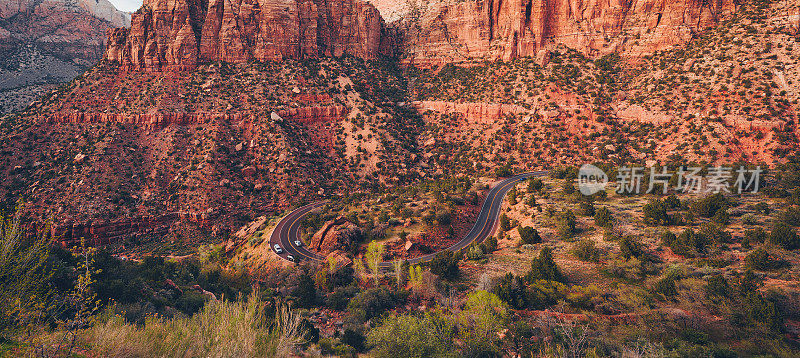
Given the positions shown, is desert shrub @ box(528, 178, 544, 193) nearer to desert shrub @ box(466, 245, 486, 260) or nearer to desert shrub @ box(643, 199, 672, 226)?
desert shrub @ box(643, 199, 672, 226)

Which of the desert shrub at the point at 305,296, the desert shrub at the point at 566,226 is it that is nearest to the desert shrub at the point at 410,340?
the desert shrub at the point at 305,296

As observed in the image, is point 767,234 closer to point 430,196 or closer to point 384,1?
point 430,196

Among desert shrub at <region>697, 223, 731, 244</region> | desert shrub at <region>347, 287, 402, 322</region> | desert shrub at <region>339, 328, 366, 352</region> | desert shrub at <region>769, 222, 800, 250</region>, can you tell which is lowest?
desert shrub at <region>347, 287, 402, 322</region>

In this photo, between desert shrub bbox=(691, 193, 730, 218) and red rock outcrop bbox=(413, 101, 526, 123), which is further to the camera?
red rock outcrop bbox=(413, 101, 526, 123)

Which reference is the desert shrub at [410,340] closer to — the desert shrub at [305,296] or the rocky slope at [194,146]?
the desert shrub at [305,296]

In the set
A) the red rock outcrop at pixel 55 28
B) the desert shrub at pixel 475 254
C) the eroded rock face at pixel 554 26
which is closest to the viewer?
the desert shrub at pixel 475 254

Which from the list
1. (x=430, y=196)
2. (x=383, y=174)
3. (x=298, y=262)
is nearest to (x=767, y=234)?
(x=430, y=196)

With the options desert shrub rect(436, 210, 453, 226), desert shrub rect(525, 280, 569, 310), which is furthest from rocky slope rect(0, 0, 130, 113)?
desert shrub rect(525, 280, 569, 310)
